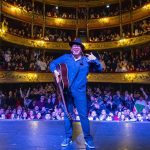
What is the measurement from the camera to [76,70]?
4707 mm

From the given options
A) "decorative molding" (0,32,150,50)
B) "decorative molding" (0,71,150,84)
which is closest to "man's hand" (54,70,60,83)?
"decorative molding" (0,71,150,84)

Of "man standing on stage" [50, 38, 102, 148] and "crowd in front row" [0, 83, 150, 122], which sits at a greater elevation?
"man standing on stage" [50, 38, 102, 148]

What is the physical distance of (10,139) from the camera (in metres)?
4.87

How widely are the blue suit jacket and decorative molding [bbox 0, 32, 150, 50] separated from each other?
16118 millimetres

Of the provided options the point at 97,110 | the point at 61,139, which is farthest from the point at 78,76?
the point at 97,110

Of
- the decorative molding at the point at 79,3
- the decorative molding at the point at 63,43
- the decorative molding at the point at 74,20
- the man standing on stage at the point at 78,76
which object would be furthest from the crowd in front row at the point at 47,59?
the man standing on stage at the point at 78,76

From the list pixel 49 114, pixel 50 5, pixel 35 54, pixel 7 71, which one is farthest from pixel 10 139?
pixel 50 5

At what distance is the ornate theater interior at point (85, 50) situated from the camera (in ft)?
45.9

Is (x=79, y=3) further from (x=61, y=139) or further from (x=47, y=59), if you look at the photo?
(x=61, y=139)

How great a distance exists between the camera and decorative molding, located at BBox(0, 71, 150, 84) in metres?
19.3

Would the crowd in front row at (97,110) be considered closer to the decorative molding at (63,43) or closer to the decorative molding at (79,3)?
the decorative molding at (63,43)

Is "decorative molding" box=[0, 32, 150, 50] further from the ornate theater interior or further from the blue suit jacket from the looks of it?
the blue suit jacket

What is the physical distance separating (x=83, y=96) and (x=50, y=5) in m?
23.2

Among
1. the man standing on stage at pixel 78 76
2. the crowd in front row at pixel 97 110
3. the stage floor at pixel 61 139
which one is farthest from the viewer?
the crowd in front row at pixel 97 110
